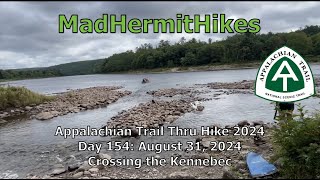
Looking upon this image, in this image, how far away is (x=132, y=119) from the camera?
20.4 m

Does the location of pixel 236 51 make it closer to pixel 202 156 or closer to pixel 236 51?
pixel 236 51

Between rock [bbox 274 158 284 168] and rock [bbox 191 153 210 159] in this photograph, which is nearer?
rock [bbox 274 158 284 168]

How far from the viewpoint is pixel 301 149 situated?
8.19m

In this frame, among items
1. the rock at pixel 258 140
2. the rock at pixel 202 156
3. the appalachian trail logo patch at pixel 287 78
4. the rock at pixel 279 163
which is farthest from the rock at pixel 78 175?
the rock at pixel 258 140

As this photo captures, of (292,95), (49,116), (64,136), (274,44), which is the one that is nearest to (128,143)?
(64,136)

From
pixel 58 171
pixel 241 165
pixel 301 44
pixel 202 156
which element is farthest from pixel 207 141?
pixel 301 44

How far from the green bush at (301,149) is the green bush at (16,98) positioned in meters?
27.0

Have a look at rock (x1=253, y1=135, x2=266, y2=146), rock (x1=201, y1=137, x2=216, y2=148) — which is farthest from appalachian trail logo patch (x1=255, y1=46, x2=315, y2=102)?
rock (x1=201, y1=137, x2=216, y2=148)

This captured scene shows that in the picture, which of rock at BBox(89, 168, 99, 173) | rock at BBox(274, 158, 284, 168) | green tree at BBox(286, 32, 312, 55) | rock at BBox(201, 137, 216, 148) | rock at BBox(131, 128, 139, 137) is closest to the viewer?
rock at BBox(274, 158, 284, 168)

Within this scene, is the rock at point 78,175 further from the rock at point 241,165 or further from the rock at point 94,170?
the rock at point 241,165

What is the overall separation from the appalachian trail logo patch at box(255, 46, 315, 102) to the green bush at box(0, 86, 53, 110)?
28032 millimetres

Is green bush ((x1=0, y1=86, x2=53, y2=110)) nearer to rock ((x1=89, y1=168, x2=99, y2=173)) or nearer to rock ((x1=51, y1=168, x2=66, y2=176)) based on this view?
rock ((x1=51, y1=168, x2=66, y2=176))

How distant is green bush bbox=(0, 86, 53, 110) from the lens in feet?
97.7

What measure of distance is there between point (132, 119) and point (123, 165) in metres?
9.16
